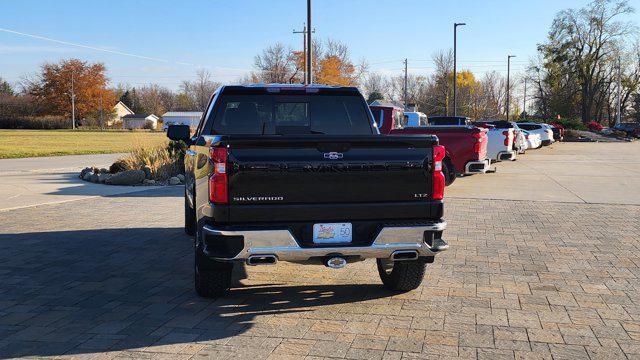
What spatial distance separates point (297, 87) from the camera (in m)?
6.44

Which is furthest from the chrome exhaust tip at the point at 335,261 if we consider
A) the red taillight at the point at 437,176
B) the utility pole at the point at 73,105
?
the utility pole at the point at 73,105

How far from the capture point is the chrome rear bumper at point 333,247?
4.77 meters

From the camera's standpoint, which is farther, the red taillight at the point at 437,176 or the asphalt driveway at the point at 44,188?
the asphalt driveway at the point at 44,188

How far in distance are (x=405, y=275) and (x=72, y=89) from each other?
11137cm

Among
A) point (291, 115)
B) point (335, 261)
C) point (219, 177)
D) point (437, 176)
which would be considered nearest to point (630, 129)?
point (291, 115)

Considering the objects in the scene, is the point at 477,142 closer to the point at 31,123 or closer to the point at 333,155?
the point at 333,155

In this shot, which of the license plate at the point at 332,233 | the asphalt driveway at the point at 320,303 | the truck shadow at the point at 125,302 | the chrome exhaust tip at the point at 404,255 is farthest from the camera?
the chrome exhaust tip at the point at 404,255

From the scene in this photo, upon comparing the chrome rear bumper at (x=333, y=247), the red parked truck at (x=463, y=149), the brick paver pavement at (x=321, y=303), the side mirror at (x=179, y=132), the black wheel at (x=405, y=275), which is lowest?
the brick paver pavement at (x=321, y=303)

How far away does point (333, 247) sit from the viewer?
496 cm

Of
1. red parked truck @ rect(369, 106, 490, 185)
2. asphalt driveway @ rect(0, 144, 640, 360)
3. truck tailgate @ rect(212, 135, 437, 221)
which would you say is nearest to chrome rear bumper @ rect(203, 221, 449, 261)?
truck tailgate @ rect(212, 135, 437, 221)

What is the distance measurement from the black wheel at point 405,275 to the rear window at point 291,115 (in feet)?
5.19

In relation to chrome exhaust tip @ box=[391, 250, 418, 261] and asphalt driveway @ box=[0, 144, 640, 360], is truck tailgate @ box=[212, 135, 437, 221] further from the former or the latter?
asphalt driveway @ box=[0, 144, 640, 360]

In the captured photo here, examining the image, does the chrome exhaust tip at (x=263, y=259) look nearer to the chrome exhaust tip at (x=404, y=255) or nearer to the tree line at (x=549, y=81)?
the chrome exhaust tip at (x=404, y=255)

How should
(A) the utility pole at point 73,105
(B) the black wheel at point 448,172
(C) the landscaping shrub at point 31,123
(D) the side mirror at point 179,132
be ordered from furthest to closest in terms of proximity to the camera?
(A) the utility pole at point 73,105, (C) the landscaping shrub at point 31,123, (B) the black wheel at point 448,172, (D) the side mirror at point 179,132
